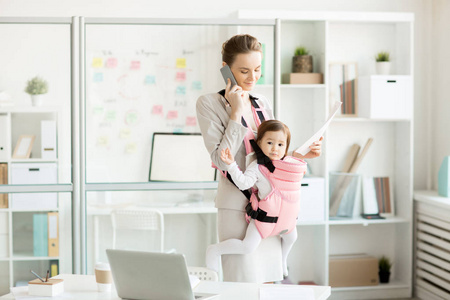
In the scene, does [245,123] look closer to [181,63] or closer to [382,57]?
[181,63]

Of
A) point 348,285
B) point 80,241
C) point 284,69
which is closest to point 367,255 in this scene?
point 348,285

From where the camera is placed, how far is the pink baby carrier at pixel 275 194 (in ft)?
8.15

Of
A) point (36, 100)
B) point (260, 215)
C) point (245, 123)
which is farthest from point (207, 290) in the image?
point (36, 100)

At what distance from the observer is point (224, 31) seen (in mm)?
3658

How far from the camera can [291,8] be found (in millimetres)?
4590

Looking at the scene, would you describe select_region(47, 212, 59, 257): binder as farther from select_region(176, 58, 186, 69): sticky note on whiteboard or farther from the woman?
the woman

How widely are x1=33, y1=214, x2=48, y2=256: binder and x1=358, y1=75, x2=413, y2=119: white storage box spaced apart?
90.6 inches

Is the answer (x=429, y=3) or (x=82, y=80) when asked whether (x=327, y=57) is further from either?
(x=82, y=80)

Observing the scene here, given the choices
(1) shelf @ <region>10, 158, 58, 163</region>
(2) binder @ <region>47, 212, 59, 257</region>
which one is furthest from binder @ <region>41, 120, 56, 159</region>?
(2) binder @ <region>47, 212, 59, 257</region>

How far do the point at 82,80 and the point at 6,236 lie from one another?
1.00 m

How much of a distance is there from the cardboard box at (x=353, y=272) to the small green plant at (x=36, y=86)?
94.1 inches

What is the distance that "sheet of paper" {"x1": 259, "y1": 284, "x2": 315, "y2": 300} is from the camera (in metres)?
1.94

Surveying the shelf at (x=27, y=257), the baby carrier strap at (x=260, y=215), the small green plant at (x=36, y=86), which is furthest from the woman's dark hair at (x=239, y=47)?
the shelf at (x=27, y=257)

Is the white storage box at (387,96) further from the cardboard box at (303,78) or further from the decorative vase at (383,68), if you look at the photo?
the cardboard box at (303,78)
